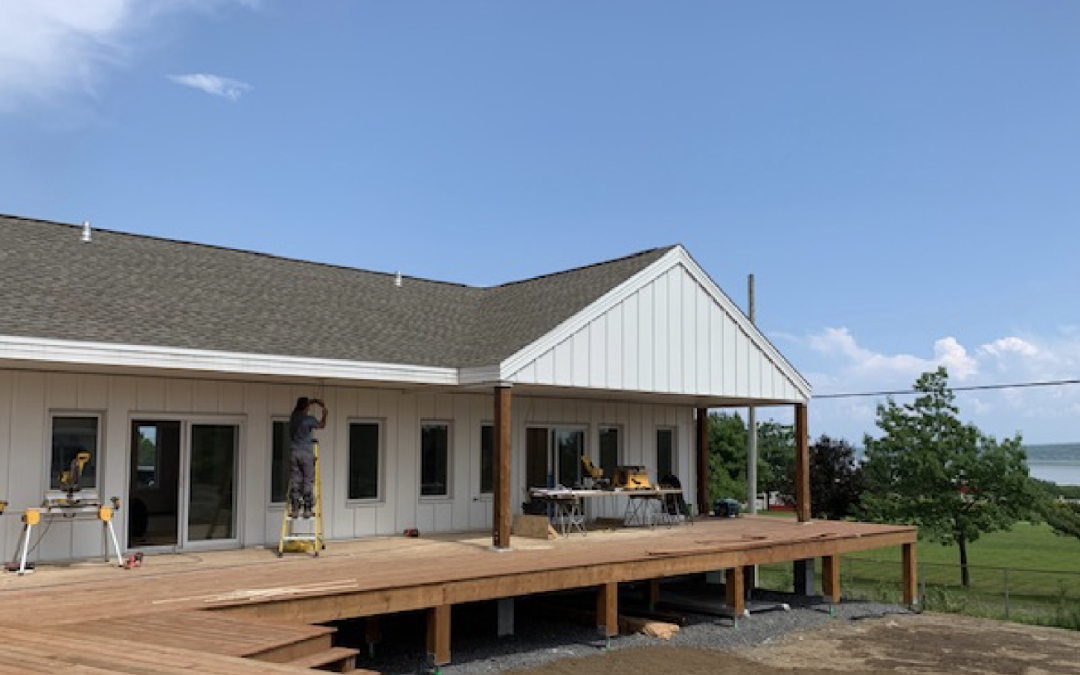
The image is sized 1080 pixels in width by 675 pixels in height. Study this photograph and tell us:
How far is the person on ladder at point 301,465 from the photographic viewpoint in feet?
35.4

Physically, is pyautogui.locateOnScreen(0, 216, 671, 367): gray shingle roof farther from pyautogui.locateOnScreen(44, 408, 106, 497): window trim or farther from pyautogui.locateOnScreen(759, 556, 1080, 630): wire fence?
pyautogui.locateOnScreen(759, 556, 1080, 630): wire fence

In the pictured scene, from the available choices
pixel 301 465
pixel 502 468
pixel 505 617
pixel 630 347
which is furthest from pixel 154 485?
pixel 630 347

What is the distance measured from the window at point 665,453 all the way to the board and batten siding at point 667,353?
2527 millimetres

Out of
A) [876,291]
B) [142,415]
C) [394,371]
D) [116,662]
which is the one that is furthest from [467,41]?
[876,291]

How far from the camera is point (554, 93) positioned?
74.9ft

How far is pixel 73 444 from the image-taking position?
34.7 ft

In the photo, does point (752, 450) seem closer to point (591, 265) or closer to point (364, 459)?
point (591, 265)

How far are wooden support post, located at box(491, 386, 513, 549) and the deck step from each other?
4.10 metres

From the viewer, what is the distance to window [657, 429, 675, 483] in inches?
678

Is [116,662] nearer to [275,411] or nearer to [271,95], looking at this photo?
[275,411]

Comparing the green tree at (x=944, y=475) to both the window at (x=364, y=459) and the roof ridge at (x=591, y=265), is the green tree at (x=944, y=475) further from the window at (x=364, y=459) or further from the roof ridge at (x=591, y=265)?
the window at (x=364, y=459)

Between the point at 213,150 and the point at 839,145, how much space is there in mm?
14925

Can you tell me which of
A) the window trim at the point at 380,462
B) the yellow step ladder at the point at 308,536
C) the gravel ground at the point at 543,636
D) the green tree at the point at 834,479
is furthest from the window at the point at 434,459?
the green tree at the point at 834,479

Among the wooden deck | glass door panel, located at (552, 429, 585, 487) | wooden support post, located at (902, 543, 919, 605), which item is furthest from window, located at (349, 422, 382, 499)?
wooden support post, located at (902, 543, 919, 605)
